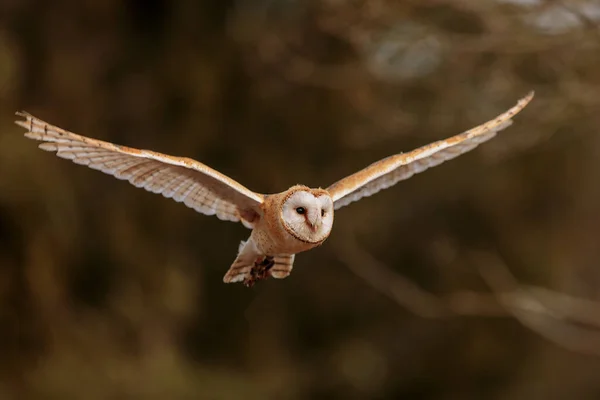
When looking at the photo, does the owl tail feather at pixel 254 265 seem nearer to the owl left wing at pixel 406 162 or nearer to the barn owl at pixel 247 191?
the barn owl at pixel 247 191

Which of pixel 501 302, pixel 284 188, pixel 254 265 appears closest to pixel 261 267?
pixel 254 265

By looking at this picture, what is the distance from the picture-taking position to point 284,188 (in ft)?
33.1

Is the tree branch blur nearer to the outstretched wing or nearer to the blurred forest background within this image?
the blurred forest background

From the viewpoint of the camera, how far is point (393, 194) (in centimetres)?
1175

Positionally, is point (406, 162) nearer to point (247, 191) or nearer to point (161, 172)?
point (247, 191)

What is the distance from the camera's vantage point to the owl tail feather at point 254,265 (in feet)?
9.05

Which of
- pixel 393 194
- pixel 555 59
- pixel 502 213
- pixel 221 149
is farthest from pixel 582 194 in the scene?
pixel 555 59

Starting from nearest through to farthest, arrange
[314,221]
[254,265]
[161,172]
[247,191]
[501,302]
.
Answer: [314,221], [247,191], [161,172], [254,265], [501,302]

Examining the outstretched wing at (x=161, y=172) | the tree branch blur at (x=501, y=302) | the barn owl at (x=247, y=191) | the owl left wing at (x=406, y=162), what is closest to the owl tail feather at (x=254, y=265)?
the barn owl at (x=247, y=191)

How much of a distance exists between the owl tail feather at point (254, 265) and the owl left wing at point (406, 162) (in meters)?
0.24

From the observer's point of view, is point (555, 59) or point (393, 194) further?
point (393, 194)

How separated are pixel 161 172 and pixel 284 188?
7.47 m

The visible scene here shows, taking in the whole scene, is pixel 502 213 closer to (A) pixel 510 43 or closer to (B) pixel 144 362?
(B) pixel 144 362

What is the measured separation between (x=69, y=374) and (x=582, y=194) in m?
6.52
